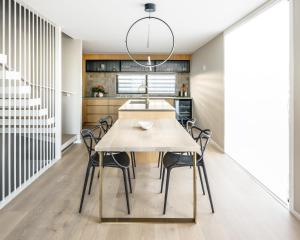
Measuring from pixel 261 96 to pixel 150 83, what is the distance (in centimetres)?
561

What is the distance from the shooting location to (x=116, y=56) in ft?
29.2

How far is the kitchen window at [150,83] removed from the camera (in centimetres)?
951

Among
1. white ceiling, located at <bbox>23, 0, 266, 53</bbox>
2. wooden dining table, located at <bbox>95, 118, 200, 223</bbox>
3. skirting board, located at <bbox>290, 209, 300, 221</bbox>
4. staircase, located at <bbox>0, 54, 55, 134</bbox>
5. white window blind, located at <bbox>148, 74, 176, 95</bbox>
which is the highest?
white ceiling, located at <bbox>23, 0, 266, 53</bbox>

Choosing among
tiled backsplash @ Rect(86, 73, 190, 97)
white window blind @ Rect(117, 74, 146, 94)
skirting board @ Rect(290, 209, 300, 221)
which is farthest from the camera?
white window blind @ Rect(117, 74, 146, 94)

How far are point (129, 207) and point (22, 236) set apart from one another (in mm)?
947

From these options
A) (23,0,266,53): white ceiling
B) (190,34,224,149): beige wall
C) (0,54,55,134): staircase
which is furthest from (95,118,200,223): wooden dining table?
(190,34,224,149): beige wall

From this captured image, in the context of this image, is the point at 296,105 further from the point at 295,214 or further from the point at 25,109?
the point at 25,109

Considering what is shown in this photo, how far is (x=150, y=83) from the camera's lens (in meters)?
9.61

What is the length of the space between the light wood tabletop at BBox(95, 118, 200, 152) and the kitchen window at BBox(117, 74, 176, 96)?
6.43m

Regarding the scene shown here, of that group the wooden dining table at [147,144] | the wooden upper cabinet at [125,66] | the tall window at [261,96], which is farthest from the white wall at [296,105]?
the wooden upper cabinet at [125,66]

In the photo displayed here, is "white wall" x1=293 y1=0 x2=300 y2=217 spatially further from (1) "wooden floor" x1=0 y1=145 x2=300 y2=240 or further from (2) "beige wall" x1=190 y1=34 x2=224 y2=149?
(2) "beige wall" x1=190 y1=34 x2=224 y2=149

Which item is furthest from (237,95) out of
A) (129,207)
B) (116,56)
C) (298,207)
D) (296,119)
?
(116,56)

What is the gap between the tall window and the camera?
374cm

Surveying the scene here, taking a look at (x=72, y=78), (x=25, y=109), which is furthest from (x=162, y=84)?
(x=25, y=109)
